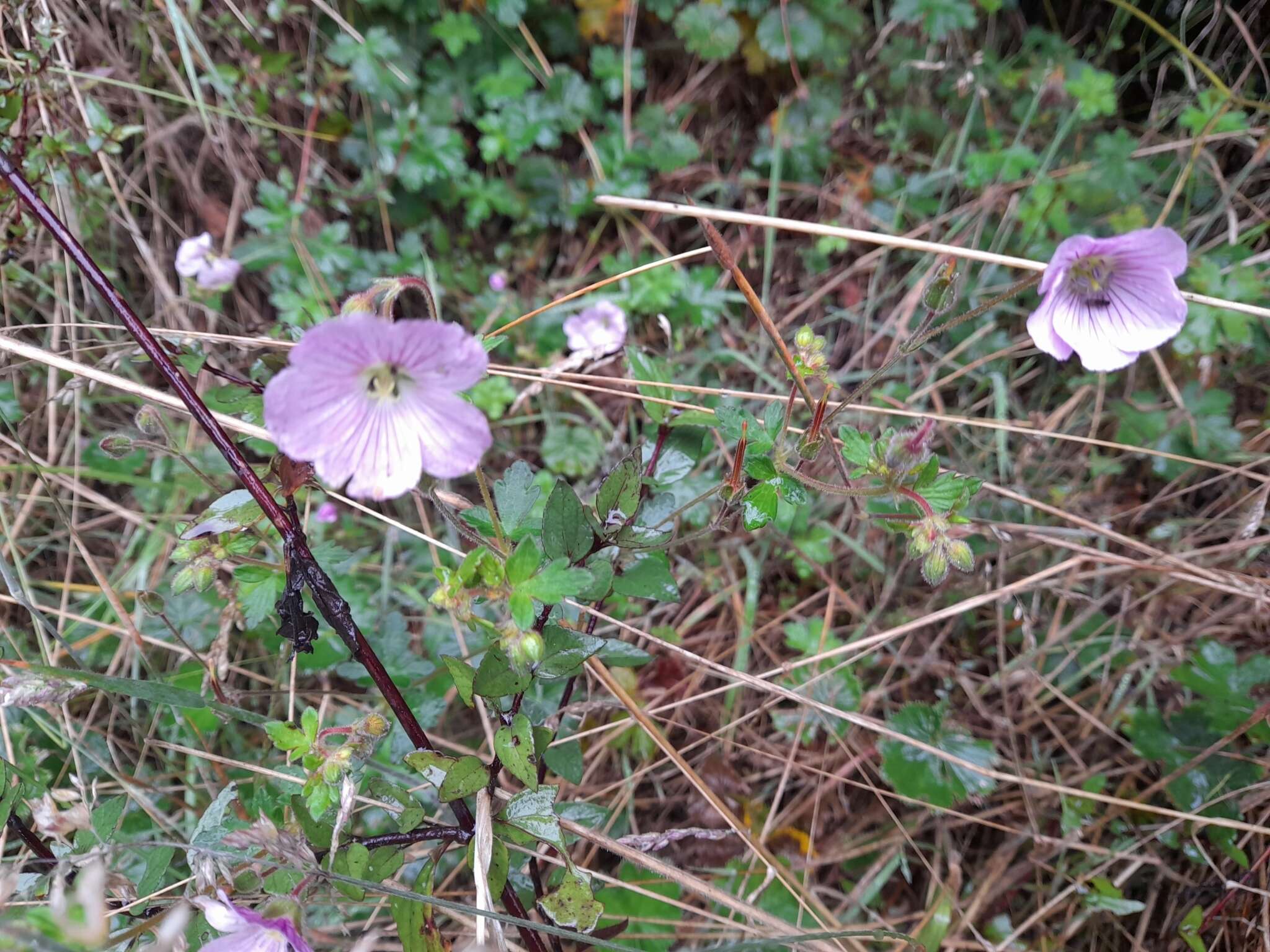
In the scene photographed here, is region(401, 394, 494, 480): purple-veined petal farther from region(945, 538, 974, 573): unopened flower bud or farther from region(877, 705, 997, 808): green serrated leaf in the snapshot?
region(877, 705, 997, 808): green serrated leaf

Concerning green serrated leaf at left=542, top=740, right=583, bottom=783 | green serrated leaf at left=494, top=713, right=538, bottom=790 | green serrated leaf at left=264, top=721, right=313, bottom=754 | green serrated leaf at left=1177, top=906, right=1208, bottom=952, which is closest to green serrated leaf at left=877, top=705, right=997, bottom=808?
green serrated leaf at left=1177, top=906, right=1208, bottom=952

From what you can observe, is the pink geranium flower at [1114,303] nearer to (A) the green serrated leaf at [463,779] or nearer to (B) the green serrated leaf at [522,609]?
(B) the green serrated leaf at [522,609]

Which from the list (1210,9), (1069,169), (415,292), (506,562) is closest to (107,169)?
(415,292)

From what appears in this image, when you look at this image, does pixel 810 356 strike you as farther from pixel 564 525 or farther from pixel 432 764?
pixel 432 764

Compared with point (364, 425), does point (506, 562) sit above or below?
below

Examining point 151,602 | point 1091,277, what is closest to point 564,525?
point 151,602

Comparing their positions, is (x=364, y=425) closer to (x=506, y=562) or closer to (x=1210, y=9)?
(x=506, y=562)
